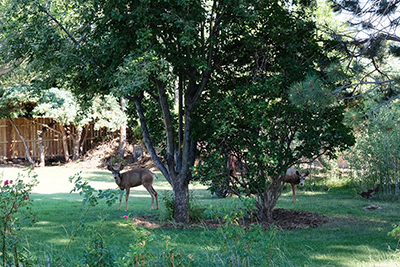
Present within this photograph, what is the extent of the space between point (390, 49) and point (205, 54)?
12.4ft

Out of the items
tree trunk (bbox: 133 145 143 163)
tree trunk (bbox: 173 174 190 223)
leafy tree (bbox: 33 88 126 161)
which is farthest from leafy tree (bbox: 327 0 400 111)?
tree trunk (bbox: 133 145 143 163)

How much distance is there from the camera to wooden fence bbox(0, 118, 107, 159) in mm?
27109

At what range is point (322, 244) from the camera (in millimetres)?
7527

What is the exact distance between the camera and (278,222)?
9.61 metres

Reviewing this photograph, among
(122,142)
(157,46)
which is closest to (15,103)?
(122,142)

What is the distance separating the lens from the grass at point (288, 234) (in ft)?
19.8

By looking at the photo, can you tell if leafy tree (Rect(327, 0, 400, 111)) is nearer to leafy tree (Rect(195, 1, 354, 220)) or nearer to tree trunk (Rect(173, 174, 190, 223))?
leafy tree (Rect(195, 1, 354, 220))

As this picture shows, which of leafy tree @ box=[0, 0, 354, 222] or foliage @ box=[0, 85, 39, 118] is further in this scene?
foliage @ box=[0, 85, 39, 118]

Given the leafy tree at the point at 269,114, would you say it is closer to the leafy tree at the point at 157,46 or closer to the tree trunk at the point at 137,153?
the leafy tree at the point at 157,46

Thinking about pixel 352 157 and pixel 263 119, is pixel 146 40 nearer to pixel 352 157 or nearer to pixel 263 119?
pixel 263 119

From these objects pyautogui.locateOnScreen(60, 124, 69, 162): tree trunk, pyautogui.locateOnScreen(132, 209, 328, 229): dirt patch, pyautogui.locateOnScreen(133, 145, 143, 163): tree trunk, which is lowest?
pyautogui.locateOnScreen(132, 209, 328, 229): dirt patch

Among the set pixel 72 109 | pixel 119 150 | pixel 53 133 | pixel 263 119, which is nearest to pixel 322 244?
pixel 263 119

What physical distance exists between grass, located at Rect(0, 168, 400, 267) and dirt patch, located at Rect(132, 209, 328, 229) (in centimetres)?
30

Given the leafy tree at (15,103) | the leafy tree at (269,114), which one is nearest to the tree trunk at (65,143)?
the leafy tree at (15,103)
